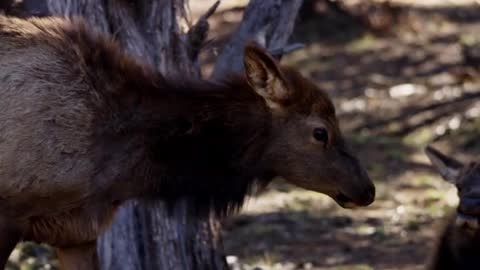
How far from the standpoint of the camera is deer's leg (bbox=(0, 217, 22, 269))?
7.13 metres

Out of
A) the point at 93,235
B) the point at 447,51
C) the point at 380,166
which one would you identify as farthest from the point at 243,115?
the point at 447,51

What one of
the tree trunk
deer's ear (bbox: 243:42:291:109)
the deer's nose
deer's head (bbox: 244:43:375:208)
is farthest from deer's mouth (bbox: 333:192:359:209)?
the tree trunk

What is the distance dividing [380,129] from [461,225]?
821 centimetres

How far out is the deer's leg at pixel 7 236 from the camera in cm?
713

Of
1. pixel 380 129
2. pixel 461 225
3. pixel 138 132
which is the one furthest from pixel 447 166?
pixel 380 129

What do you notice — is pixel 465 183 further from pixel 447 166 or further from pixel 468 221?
pixel 447 166

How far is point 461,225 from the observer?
8.22 metres

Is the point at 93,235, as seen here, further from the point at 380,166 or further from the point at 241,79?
the point at 380,166

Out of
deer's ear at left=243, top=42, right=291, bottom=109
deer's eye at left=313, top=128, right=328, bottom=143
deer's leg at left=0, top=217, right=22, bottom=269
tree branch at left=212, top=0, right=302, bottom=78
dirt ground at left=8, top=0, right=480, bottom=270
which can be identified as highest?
deer's ear at left=243, top=42, right=291, bottom=109

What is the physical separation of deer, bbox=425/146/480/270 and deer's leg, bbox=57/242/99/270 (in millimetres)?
2433

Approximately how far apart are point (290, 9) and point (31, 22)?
2.44 meters

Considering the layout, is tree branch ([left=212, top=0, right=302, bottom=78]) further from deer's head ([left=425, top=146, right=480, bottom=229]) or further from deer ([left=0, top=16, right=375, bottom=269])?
deer ([left=0, top=16, right=375, bottom=269])

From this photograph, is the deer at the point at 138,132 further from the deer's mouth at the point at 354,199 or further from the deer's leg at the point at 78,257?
the deer's leg at the point at 78,257

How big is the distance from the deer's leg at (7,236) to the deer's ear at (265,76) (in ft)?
5.42
